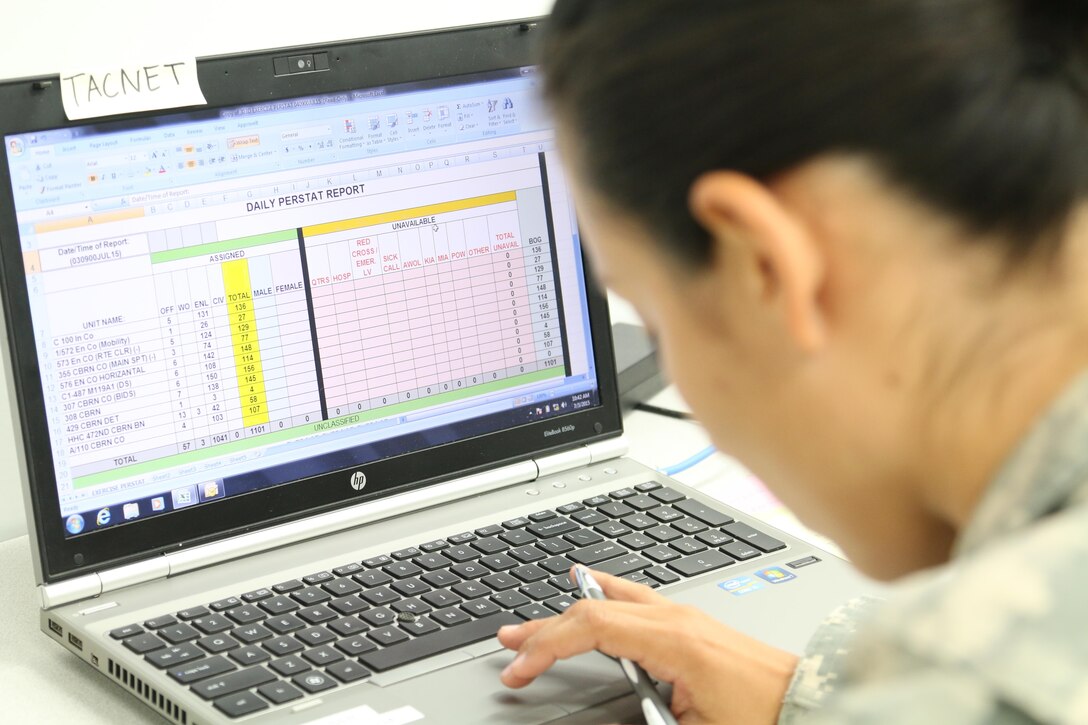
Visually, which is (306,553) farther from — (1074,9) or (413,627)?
(1074,9)

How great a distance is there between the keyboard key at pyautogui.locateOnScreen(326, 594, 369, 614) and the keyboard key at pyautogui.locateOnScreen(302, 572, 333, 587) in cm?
3

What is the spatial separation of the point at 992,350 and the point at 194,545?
24.4 inches

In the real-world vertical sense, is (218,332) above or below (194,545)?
above

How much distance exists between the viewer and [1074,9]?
46cm

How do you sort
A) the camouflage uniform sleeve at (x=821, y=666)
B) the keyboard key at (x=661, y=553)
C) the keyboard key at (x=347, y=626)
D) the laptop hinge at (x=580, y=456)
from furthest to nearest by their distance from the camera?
the laptop hinge at (x=580, y=456) < the keyboard key at (x=661, y=553) < the keyboard key at (x=347, y=626) < the camouflage uniform sleeve at (x=821, y=666)

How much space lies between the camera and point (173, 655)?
0.81 meters

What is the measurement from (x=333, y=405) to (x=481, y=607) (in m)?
0.20

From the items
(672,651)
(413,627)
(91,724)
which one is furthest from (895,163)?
(91,724)

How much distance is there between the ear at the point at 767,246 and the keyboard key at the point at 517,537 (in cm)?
51

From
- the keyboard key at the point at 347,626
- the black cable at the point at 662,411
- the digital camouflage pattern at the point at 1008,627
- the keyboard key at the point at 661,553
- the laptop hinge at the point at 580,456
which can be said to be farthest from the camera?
the black cable at the point at 662,411

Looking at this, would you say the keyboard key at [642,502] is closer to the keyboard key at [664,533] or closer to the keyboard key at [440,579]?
the keyboard key at [664,533]

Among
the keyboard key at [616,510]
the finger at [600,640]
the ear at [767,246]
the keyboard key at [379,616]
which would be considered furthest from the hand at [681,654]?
the ear at [767,246]

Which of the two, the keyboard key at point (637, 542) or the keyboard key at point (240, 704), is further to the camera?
the keyboard key at point (637, 542)

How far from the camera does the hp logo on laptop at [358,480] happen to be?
38.9 inches
